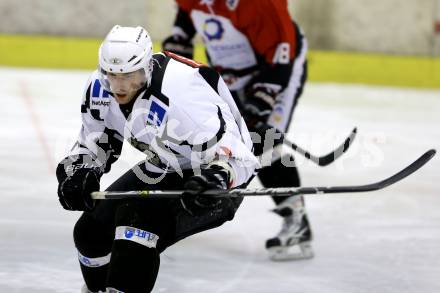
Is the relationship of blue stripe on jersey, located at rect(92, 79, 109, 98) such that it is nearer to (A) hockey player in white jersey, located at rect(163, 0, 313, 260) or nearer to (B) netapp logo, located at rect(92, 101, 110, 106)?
(B) netapp logo, located at rect(92, 101, 110, 106)

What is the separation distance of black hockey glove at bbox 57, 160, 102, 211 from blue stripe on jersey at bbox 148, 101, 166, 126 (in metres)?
0.23

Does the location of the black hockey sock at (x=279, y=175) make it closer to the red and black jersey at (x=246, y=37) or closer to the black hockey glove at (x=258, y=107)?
the black hockey glove at (x=258, y=107)

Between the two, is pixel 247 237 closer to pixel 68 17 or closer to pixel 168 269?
pixel 168 269

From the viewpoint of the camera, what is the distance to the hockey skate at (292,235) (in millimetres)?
3625

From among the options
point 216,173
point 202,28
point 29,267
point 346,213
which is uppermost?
point 216,173

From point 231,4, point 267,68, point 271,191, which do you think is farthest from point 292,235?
point 271,191

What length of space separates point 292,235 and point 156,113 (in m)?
1.27

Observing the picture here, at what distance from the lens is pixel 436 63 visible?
306 inches

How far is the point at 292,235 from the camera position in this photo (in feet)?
12.0

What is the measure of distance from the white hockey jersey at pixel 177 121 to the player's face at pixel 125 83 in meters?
0.05

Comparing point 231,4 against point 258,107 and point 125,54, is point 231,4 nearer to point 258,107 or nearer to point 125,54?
point 258,107

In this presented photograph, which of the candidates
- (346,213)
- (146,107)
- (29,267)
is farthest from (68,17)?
(146,107)

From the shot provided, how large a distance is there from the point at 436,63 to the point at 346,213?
3838 millimetres

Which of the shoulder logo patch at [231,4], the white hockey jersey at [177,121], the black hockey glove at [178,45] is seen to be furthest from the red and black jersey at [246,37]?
the white hockey jersey at [177,121]
